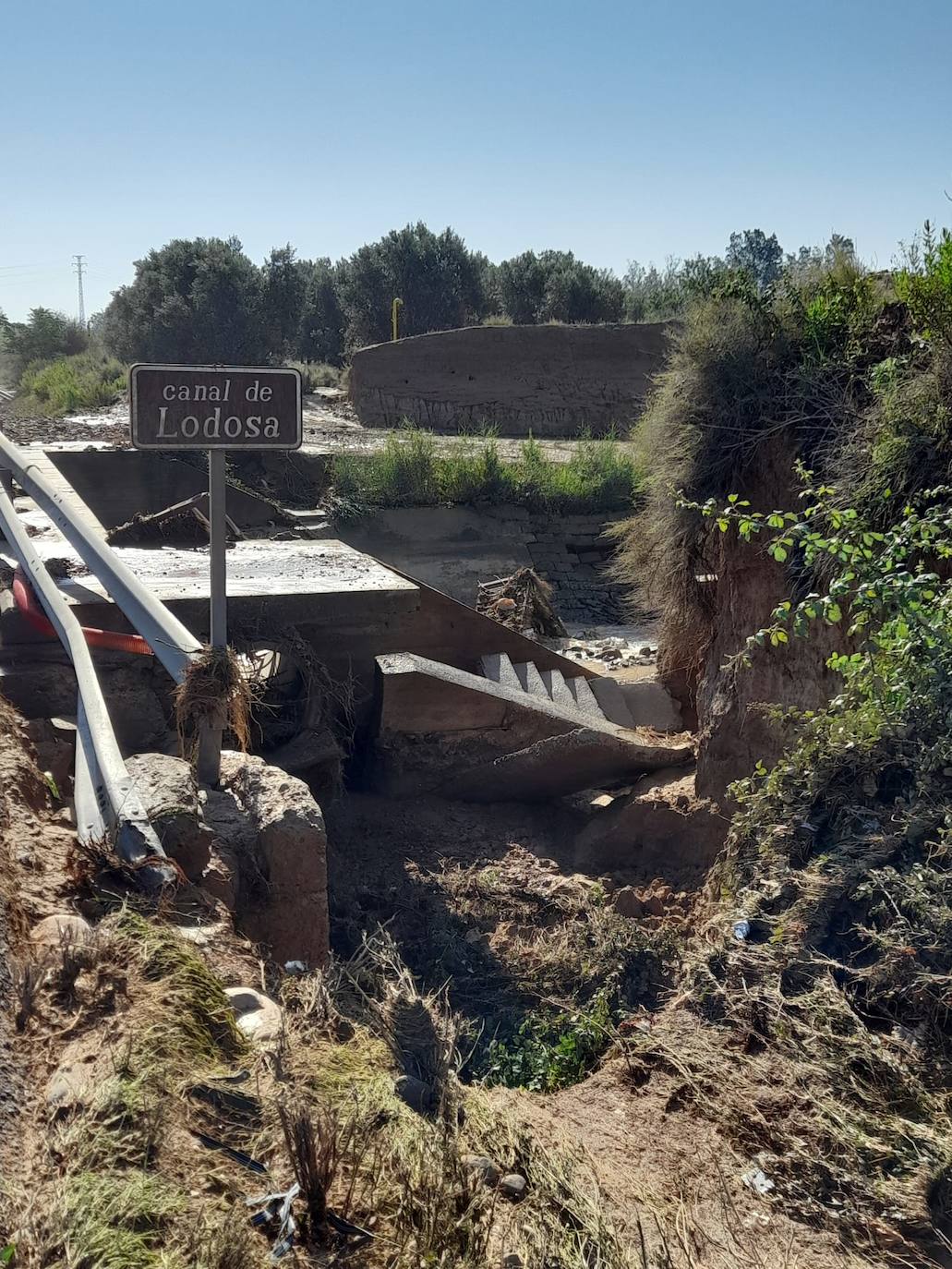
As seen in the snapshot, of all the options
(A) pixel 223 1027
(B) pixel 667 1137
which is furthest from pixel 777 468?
(A) pixel 223 1027

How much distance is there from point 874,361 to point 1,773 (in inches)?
207

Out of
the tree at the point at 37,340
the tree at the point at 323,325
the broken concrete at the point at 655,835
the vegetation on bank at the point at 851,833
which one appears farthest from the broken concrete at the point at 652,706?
the tree at the point at 37,340

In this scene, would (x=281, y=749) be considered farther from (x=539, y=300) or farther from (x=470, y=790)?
(x=539, y=300)

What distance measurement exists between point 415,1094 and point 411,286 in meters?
32.7

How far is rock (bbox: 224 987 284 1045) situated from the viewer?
9.22 ft

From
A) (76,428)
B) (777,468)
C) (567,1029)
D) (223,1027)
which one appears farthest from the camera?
(76,428)

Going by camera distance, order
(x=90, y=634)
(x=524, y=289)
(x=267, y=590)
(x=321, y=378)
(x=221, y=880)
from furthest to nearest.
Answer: (x=524, y=289), (x=321, y=378), (x=267, y=590), (x=90, y=634), (x=221, y=880)

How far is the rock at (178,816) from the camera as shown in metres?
3.63

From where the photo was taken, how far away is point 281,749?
23.0ft

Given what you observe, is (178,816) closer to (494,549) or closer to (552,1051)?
(552,1051)

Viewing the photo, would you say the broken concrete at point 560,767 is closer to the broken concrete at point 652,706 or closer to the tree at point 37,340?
the broken concrete at point 652,706

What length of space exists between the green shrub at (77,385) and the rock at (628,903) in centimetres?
1785

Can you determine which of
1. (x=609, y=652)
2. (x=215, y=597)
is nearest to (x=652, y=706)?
(x=609, y=652)

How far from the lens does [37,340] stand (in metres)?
35.7
